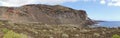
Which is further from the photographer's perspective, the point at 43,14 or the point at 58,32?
the point at 43,14

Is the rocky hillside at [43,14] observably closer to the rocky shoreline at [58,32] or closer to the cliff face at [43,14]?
the cliff face at [43,14]

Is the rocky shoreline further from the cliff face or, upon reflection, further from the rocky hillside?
the cliff face

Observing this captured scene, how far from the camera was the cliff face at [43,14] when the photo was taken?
9875 cm

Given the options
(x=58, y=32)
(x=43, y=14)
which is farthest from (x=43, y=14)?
(x=58, y=32)

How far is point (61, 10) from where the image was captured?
114562 mm

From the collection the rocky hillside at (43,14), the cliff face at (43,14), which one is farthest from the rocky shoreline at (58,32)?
the cliff face at (43,14)

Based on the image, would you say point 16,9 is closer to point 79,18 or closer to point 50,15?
point 50,15

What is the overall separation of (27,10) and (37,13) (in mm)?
5240

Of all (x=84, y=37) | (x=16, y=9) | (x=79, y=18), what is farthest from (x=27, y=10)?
(x=84, y=37)

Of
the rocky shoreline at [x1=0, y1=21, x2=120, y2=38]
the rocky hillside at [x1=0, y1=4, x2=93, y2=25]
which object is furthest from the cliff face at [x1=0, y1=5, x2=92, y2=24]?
the rocky shoreline at [x1=0, y1=21, x2=120, y2=38]

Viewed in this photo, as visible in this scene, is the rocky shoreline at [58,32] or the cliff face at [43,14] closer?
the rocky shoreline at [58,32]

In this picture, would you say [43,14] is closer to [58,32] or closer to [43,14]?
[43,14]

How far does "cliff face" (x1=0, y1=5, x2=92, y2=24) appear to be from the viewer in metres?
98.8

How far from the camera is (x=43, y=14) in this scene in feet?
355
